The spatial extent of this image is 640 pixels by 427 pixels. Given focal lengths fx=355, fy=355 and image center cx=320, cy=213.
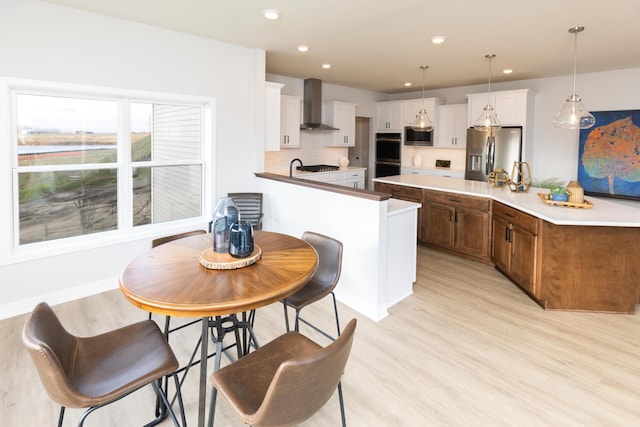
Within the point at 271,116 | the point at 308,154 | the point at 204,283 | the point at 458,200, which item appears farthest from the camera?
the point at 308,154

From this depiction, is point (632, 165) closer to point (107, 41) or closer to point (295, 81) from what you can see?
point (295, 81)

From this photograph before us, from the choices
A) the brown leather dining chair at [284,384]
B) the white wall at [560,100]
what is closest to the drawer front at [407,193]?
the white wall at [560,100]

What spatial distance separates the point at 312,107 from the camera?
6.59 m

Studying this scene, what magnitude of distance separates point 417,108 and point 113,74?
5.71 m

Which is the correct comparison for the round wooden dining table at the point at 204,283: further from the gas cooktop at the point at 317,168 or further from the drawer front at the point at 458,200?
the gas cooktop at the point at 317,168

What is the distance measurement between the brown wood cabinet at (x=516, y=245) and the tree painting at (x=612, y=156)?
2705 mm

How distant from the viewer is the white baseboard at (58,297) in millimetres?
3105

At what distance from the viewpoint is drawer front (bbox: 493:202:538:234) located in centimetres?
344

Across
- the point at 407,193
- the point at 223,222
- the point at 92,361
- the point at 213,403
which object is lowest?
the point at 213,403

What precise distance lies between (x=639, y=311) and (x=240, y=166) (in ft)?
14.6

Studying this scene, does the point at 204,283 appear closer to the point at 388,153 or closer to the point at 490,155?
the point at 490,155

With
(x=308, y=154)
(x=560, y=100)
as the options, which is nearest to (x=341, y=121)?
(x=308, y=154)

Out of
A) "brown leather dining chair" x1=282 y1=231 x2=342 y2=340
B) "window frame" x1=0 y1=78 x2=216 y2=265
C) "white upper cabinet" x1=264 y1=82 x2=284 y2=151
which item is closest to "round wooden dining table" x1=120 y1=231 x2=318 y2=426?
"brown leather dining chair" x1=282 y1=231 x2=342 y2=340

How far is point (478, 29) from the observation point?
3668 mm
